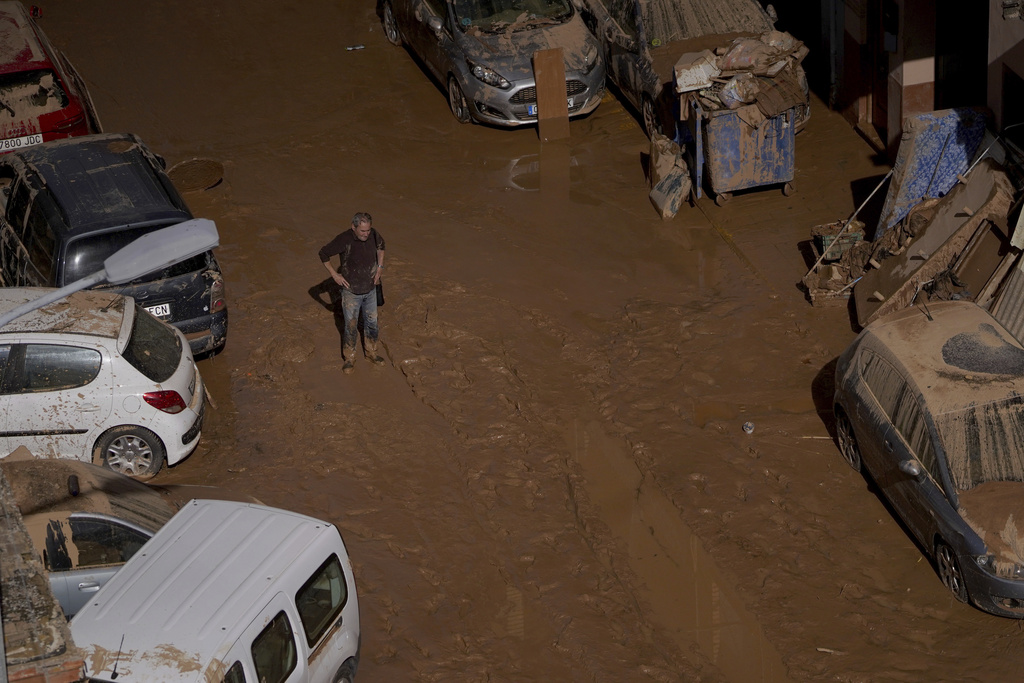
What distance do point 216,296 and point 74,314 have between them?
5.37 feet

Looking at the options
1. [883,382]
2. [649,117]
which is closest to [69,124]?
[649,117]

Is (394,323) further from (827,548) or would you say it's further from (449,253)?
(827,548)

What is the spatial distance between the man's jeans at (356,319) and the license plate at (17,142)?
219 inches

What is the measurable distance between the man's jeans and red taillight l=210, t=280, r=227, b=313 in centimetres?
123

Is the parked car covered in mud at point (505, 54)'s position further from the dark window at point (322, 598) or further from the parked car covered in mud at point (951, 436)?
the dark window at point (322, 598)

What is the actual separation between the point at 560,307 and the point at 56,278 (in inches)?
204

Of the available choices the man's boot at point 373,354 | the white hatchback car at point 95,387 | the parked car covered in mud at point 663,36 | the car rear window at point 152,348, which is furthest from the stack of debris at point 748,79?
the white hatchback car at point 95,387

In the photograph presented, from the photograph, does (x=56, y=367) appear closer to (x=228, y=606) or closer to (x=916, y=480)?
(x=228, y=606)

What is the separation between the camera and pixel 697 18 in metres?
15.3

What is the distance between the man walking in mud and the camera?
10.3 meters

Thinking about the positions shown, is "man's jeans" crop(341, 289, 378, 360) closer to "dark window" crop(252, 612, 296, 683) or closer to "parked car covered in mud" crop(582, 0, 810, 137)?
"dark window" crop(252, 612, 296, 683)

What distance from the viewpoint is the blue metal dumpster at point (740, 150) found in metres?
13.1

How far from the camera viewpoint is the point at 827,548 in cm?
859

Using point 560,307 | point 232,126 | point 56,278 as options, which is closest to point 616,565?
point 560,307
